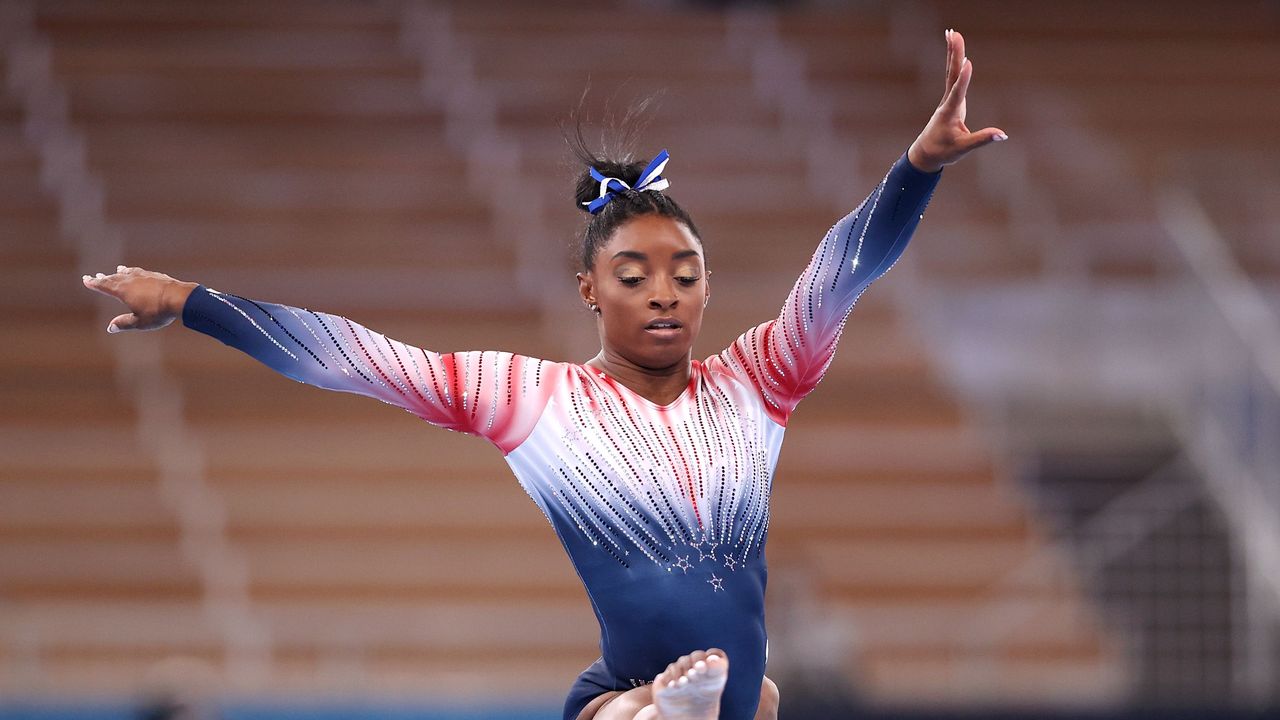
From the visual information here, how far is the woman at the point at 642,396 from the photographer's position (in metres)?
2.79

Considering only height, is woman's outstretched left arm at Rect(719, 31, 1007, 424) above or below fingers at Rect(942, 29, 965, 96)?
below

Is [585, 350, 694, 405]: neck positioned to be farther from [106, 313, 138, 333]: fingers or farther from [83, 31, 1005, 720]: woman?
[106, 313, 138, 333]: fingers

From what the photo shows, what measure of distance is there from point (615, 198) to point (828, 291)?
16.5 inches

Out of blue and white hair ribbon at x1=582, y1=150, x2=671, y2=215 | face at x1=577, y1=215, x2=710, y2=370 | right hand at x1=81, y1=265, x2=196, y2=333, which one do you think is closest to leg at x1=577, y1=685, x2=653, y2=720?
face at x1=577, y1=215, x2=710, y2=370

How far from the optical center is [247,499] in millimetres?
→ 8188

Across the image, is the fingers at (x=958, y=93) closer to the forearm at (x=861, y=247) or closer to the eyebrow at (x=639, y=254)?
the forearm at (x=861, y=247)

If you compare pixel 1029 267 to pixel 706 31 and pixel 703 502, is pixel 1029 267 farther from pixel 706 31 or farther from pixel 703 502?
pixel 703 502

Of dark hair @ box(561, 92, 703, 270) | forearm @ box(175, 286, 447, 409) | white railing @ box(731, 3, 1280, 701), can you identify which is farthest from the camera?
white railing @ box(731, 3, 1280, 701)

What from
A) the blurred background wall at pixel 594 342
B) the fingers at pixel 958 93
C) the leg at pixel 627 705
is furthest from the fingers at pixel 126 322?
the blurred background wall at pixel 594 342

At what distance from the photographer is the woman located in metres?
2.79

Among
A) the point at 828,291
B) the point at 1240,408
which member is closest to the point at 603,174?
the point at 828,291

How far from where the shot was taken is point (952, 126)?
8.93 feet

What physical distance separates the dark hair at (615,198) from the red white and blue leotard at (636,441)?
0.24 m

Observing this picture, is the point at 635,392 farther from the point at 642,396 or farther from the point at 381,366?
the point at 381,366
